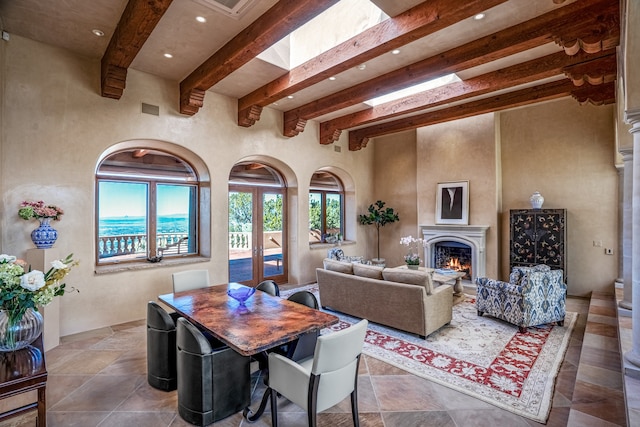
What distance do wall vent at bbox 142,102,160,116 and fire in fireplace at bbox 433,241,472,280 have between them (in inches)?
254

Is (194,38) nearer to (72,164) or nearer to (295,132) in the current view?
(72,164)

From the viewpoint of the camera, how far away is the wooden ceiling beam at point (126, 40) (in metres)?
2.96

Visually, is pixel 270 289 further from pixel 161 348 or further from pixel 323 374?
pixel 323 374

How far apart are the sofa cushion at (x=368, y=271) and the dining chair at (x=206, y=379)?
2.37 metres

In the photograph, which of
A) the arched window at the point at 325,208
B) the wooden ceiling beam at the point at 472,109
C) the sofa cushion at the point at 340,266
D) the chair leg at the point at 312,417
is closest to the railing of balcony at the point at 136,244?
the sofa cushion at the point at 340,266

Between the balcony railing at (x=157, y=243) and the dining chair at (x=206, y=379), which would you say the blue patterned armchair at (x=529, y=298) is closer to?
the dining chair at (x=206, y=379)

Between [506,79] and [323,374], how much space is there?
16.2 ft

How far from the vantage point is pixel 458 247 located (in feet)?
24.2

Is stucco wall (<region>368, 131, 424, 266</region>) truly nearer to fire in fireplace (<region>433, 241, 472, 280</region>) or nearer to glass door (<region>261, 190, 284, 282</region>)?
fire in fireplace (<region>433, 241, 472, 280</region>)

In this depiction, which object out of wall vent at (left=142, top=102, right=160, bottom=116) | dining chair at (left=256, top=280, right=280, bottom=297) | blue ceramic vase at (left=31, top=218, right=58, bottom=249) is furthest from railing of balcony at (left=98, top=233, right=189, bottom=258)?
dining chair at (left=256, top=280, right=280, bottom=297)

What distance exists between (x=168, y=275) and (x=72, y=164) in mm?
2127

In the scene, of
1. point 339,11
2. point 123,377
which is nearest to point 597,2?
point 339,11

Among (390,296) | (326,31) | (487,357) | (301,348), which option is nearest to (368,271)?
(390,296)

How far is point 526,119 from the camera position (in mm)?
6711
